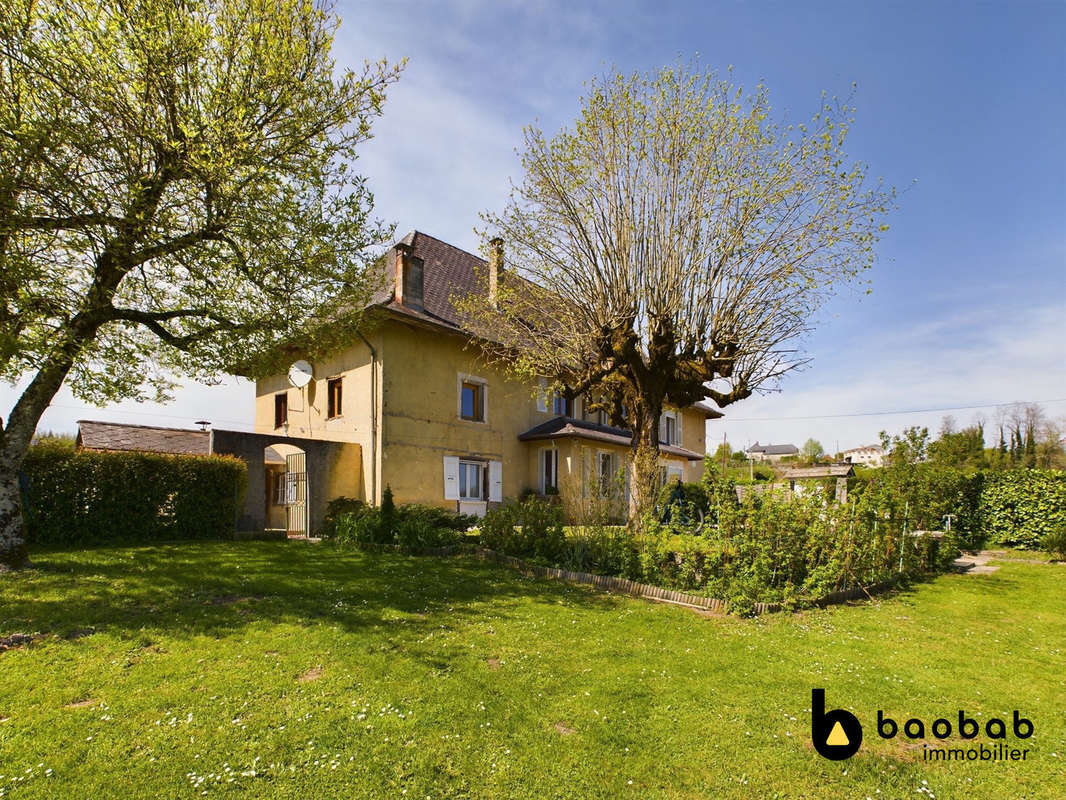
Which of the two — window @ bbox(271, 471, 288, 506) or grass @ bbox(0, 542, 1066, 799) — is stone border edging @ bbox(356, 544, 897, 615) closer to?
grass @ bbox(0, 542, 1066, 799)

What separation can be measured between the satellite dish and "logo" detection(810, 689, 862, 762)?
1770 centimetres

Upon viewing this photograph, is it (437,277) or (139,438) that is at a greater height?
(437,277)

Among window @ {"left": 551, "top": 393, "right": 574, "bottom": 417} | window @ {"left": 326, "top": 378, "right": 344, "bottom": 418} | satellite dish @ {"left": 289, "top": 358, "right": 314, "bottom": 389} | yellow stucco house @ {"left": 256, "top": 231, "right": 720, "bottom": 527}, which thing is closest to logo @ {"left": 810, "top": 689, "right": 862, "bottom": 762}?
yellow stucco house @ {"left": 256, "top": 231, "right": 720, "bottom": 527}

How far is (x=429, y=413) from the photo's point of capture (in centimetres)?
1759

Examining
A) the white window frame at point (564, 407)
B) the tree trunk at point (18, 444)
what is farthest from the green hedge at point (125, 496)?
the white window frame at point (564, 407)

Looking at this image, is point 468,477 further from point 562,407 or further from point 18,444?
point 18,444

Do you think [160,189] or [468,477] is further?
[468,477]

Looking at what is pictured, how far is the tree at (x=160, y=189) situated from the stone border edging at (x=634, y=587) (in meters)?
5.83

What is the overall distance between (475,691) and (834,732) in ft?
8.91

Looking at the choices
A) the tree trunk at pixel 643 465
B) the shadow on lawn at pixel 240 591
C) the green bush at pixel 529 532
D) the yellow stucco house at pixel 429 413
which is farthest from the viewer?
the yellow stucco house at pixel 429 413

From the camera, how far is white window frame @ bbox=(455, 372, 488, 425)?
18.5m

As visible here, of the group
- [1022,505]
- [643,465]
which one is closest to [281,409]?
[643,465]

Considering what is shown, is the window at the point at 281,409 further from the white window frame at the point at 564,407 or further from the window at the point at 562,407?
the window at the point at 562,407

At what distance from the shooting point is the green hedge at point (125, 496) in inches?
438
